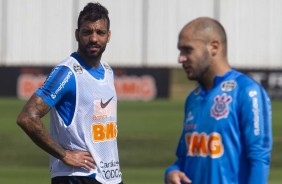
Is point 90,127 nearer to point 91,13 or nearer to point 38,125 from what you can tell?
point 38,125

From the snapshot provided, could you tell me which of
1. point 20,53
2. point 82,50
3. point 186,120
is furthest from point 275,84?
point 186,120

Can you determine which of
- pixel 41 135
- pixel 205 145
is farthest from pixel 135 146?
pixel 205 145

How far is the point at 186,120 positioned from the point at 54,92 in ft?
6.67

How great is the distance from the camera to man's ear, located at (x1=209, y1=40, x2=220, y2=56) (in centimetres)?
579

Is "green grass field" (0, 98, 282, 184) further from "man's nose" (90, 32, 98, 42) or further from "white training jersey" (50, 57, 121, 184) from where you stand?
"man's nose" (90, 32, 98, 42)

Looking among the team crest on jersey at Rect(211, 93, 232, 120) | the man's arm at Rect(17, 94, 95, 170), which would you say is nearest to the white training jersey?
A: the man's arm at Rect(17, 94, 95, 170)

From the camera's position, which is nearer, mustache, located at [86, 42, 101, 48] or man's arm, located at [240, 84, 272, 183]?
man's arm, located at [240, 84, 272, 183]

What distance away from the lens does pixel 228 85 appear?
5816mm

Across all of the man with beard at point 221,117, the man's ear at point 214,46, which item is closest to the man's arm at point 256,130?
the man with beard at point 221,117

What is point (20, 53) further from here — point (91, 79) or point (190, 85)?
point (91, 79)

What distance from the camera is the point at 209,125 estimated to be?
583cm

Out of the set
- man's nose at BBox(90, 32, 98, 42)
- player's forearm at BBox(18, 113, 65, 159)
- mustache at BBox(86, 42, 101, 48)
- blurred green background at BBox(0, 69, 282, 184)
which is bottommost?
blurred green background at BBox(0, 69, 282, 184)

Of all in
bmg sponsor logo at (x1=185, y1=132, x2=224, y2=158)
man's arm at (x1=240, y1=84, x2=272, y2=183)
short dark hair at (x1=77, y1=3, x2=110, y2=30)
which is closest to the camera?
man's arm at (x1=240, y1=84, x2=272, y2=183)

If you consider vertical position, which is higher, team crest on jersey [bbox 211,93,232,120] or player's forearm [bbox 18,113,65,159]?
team crest on jersey [bbox 211,93,232,120]
